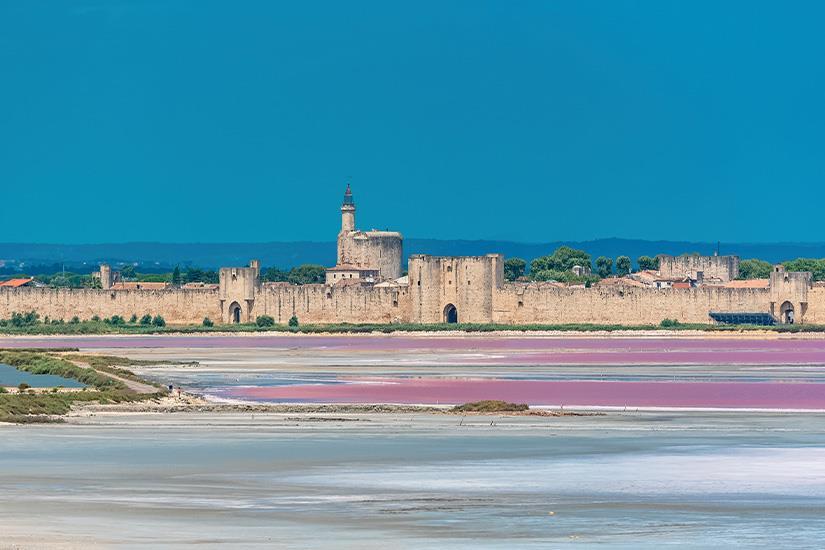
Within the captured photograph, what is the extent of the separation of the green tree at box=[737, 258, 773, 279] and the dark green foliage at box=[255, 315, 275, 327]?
3440 cm

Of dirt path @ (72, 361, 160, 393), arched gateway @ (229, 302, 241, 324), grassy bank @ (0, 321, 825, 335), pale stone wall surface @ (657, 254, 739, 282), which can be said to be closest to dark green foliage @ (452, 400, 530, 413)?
dirt path @ (72, 361, 160, 393)

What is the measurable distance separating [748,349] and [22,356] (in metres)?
25.4

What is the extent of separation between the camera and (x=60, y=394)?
3397cm

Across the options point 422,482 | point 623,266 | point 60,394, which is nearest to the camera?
point 422,482

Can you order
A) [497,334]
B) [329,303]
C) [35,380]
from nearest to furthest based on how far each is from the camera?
[35,380] < [497,334] < [329,303]

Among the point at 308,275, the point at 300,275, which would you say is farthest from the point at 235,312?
the point at 300,275

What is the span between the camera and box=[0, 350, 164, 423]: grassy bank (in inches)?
1175

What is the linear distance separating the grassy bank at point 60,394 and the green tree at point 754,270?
2598 inches

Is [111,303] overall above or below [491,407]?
above

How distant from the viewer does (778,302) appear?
264 feet

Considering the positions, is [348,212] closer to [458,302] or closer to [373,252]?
[373,252]

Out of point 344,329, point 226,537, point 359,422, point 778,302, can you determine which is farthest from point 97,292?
point 226,537

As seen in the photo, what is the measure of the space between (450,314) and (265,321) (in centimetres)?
872

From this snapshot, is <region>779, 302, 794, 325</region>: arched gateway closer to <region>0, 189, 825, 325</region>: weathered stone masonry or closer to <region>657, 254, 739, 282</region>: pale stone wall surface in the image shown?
<region>0, 189, 825, 325</region>: weathered stone masonry
